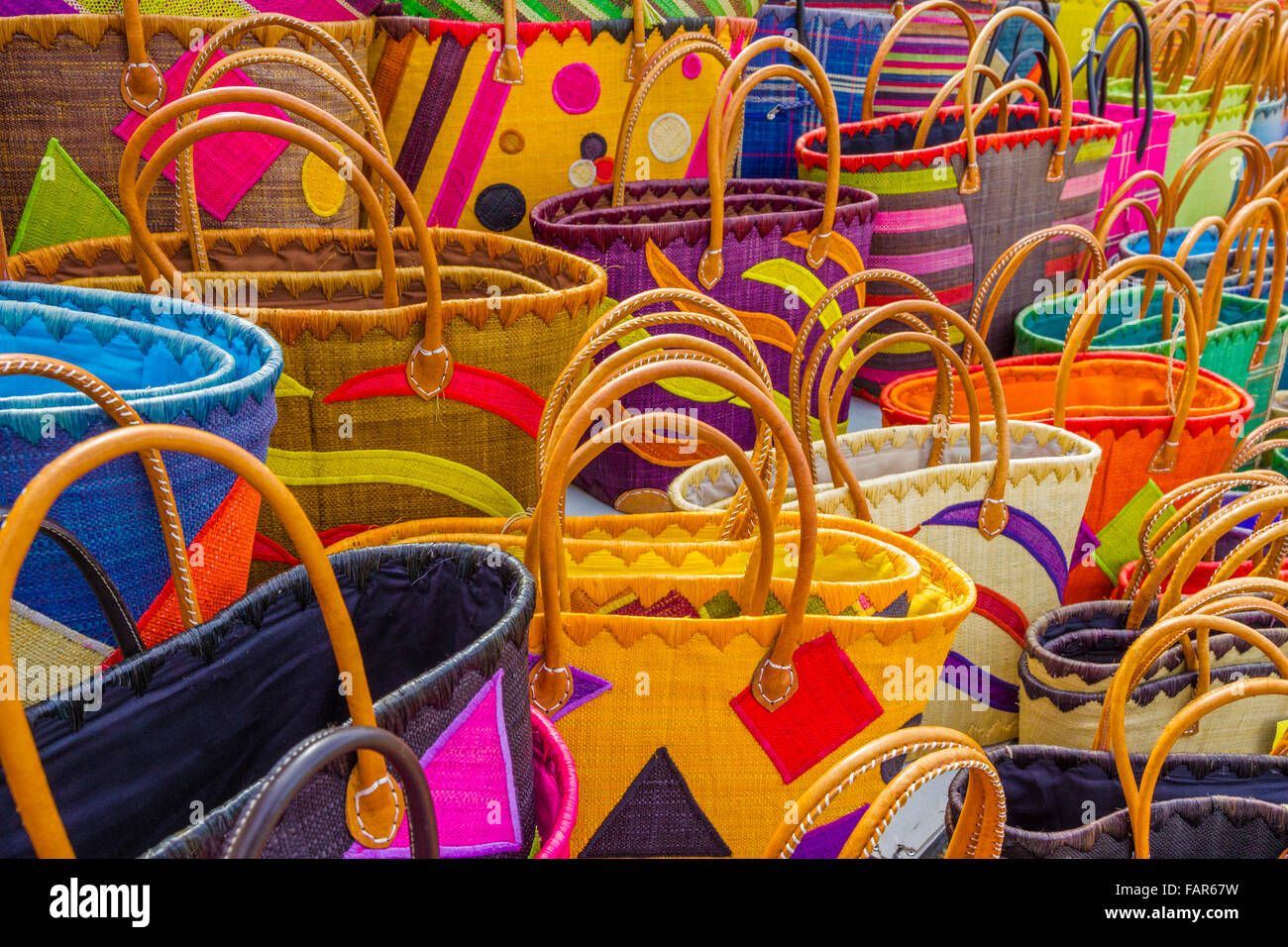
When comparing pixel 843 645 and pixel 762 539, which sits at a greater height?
pixel 762 539

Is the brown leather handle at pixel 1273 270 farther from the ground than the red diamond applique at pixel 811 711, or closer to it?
farther from the ground

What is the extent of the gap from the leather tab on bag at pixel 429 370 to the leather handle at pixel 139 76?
0.51m

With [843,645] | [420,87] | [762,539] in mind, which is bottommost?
[843,645]

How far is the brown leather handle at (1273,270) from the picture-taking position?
66.0 inches

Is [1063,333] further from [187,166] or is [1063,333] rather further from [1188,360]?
[187,166]

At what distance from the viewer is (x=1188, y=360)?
4.99 ft

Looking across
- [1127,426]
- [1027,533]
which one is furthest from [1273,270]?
[1027,533]

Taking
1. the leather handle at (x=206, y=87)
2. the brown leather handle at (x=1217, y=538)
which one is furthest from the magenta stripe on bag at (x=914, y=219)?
the leather handle at (x=206, y=87)

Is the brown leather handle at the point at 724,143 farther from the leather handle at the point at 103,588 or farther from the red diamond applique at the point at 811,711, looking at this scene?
the leather handle at the point at 103,588

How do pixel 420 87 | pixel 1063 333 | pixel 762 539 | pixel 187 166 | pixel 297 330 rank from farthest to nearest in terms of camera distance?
pixel 1063 333 < pixel 420 87 < pixel 187 166 < pixel 297 330 < pixel 762 539
